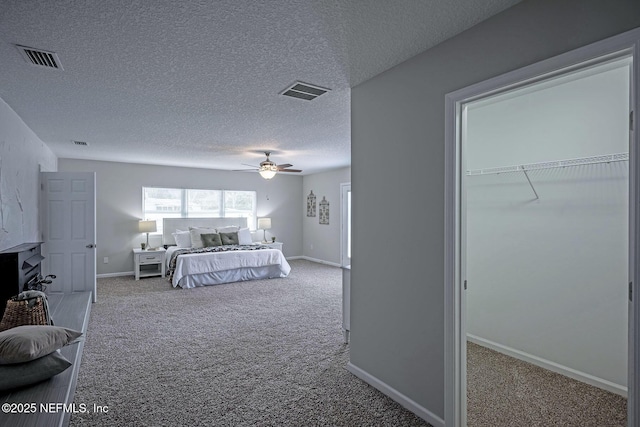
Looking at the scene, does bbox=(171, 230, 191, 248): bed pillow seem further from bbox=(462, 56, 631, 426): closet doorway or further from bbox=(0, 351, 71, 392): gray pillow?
bbox=(462, 56, 631, 426): closet doorway

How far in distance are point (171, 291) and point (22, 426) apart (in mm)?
Answer: 4143

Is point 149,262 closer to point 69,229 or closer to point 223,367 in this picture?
point 69,229

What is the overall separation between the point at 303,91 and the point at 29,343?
2.69 m

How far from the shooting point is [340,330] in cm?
389


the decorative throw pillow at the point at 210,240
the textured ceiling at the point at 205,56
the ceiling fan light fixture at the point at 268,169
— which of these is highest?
the textured ceiling at the point at 205,56

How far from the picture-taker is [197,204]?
814cm

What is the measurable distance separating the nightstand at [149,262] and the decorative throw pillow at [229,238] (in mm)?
1192

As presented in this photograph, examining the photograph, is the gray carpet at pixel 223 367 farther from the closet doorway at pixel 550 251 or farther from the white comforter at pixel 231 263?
the closet doorway at pixel 550 251

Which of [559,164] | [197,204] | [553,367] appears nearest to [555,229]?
[559,164]

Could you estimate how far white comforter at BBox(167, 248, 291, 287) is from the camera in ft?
19.7

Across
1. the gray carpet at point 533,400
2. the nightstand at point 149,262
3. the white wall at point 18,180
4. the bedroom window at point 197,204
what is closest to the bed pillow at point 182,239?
the nightstand at point 149,262

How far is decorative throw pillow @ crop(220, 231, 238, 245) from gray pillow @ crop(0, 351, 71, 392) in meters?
5.23

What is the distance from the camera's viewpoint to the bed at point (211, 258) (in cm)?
610

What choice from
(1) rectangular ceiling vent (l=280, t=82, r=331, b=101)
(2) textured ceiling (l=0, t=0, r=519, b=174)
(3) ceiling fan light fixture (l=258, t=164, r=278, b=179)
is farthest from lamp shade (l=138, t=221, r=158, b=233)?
(1) rectangular ceiling vent (l=280, t=82, r=331, b=101)
